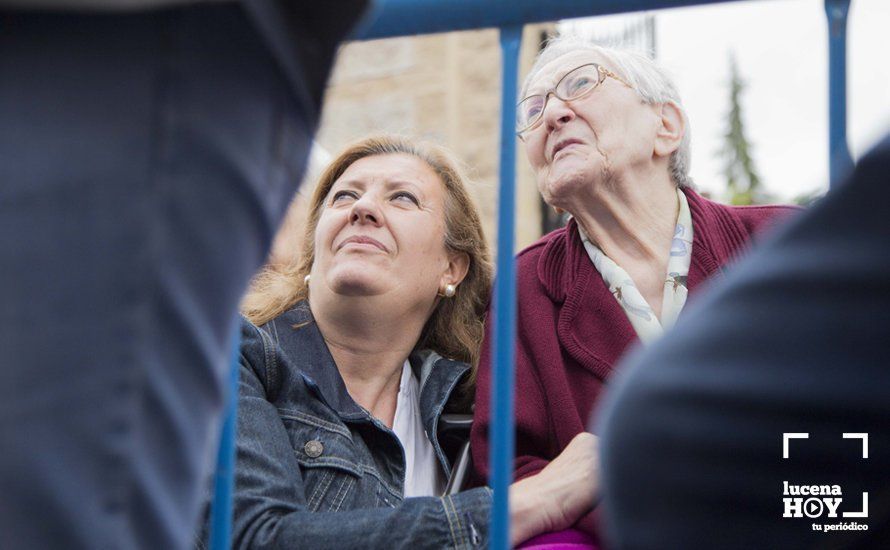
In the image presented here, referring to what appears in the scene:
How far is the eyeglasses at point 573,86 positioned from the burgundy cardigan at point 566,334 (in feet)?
1.03

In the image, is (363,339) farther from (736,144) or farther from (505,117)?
(736,144)

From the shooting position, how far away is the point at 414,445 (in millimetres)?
2369

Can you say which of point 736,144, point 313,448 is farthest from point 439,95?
point 736,144

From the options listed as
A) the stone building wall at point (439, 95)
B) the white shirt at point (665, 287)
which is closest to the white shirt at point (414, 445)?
the white shirt at point (665, 287)

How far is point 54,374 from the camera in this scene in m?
0.75

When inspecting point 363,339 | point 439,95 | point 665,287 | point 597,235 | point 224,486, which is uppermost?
point 439,95

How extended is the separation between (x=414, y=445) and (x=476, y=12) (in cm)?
122

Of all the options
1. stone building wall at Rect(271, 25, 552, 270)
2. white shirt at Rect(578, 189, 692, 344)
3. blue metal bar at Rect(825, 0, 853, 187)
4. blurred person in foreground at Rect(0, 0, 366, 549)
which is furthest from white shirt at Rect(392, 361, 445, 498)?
stone building wall at Rect(271, 25, 552, 270)

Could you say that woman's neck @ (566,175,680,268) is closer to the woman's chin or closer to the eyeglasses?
the eyeglasses

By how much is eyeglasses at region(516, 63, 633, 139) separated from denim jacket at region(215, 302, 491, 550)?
0.60 metres

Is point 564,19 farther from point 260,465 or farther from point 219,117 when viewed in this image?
point 260,465

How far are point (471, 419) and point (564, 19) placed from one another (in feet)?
3.73

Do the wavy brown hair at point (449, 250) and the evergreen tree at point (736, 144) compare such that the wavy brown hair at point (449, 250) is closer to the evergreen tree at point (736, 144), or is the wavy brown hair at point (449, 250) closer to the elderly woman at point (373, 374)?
the elderly woman at point (373, 374)

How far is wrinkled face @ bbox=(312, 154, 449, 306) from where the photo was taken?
2.59 metres
